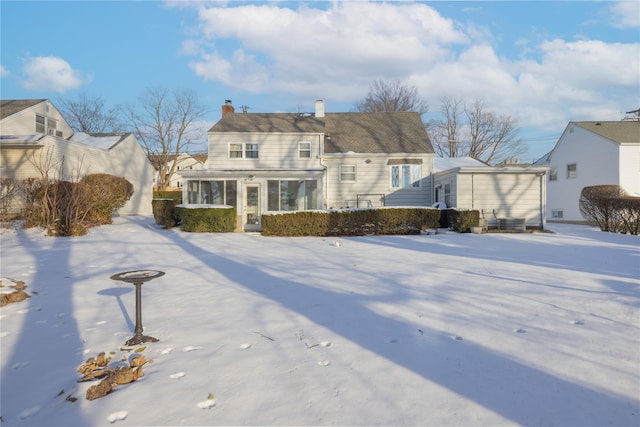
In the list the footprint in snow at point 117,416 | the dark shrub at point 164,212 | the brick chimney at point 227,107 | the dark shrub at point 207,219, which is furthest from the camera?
the brick chimney at point 227,107

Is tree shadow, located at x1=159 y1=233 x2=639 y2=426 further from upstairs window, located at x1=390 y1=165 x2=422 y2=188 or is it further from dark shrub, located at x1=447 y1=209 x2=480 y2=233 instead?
upstairs window, located at x1=390 y1=165 x2=422 y2=188

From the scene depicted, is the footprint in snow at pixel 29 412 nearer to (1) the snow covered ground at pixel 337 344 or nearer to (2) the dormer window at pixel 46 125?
(1) the snow covered ground at pixel 337 344

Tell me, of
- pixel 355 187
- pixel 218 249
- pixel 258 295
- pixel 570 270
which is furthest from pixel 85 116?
pixel 570 270

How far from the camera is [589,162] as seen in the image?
20.9 meters

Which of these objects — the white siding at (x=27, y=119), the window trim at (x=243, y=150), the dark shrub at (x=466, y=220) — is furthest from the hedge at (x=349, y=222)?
the white siding at (x=27, y=119)

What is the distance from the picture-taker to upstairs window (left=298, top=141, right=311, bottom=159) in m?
20.3

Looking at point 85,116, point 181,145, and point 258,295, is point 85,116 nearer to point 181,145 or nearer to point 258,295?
point 181,145

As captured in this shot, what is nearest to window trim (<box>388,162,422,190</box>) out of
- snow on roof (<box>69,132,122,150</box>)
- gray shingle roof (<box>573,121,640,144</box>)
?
gray shingle roof (<box>573,121,640,144</box>)

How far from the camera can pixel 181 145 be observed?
131ft

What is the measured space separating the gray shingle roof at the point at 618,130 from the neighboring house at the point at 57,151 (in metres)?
26.2

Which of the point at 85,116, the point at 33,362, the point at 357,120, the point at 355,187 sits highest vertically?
the point at 85,116

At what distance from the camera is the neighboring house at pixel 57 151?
51.7 feet

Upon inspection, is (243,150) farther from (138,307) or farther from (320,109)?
(138,307)

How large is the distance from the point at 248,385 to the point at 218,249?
746cm
